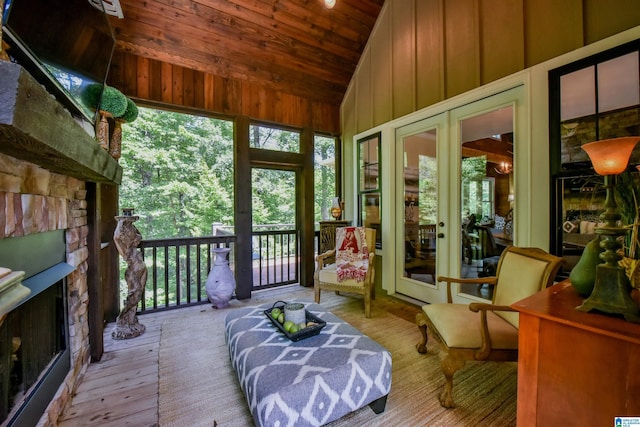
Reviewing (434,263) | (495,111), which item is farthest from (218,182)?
(495,111)

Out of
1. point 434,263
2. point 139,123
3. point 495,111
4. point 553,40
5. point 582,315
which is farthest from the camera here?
point 139,123

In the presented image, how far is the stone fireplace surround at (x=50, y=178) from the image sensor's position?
0.70 metres

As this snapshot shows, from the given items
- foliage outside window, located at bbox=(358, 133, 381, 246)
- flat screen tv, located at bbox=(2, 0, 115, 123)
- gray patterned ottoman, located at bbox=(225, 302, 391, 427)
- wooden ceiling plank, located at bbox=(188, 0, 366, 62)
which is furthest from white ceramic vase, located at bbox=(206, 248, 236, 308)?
wooden ceiling plank, located at bbox=(188, 0, 366, 62)

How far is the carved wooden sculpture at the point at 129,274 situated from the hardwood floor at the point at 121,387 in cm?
9

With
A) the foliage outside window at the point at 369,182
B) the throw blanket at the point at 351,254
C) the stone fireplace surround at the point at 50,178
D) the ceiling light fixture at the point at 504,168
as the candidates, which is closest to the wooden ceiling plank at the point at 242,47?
the foliage outside window at the point at 369,182

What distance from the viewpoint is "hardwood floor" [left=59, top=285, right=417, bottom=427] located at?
1595 mm

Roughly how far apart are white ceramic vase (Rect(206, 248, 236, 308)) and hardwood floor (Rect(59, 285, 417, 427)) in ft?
2.06

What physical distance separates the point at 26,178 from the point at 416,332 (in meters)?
3.06

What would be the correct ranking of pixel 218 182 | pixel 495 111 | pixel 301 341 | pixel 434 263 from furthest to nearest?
pixel 218 182 → pixel 434 263 → pixel 495 111 → pixel 301 341

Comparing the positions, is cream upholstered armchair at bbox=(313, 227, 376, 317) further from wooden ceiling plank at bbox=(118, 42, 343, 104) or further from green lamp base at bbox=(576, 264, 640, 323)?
wooden ceiling plank at bbox=(118, 42, 343, 104)

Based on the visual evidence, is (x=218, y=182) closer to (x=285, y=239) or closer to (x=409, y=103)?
(x=285, y=239)

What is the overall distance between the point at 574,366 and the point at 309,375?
1142 mm

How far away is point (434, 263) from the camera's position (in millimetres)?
3230

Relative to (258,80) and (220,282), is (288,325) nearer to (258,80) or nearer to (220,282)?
(220,282)
